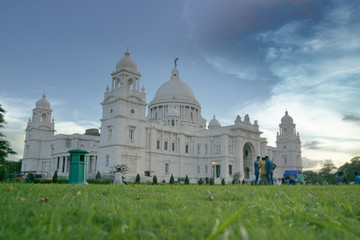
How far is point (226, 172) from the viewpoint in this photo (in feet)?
173

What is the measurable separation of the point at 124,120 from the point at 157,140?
1031 cm

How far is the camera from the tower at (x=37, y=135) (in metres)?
60.1

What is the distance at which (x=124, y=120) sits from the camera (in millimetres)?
42375

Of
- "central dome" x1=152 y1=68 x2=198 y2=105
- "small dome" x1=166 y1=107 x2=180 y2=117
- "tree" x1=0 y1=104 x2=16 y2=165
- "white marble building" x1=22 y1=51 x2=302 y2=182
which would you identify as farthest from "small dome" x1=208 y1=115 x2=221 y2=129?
"tree" x1=0 y1=104 x2=16 y2=165

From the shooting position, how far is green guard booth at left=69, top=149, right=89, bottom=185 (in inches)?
682

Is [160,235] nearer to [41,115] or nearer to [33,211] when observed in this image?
[33,211]

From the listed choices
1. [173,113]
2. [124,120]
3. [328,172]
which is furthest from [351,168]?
[124,120]

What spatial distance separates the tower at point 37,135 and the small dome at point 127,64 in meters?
27.4

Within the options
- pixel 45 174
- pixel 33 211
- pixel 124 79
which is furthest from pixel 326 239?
pixel 45 174

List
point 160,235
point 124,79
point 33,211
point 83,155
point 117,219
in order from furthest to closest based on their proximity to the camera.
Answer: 1. point 124,79
2. point 83,155
3. point 33,211
4. point 117,219
5. point 160,235

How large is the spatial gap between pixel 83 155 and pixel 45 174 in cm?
4620

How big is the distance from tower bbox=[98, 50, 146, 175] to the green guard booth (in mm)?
22609

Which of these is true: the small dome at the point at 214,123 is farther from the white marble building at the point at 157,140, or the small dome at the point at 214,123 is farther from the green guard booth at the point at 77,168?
the green guard booth at the point at 77,168

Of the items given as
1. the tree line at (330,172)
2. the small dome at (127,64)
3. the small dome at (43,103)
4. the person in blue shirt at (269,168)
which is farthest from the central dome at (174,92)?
the person in blue shirt at (269,168)
